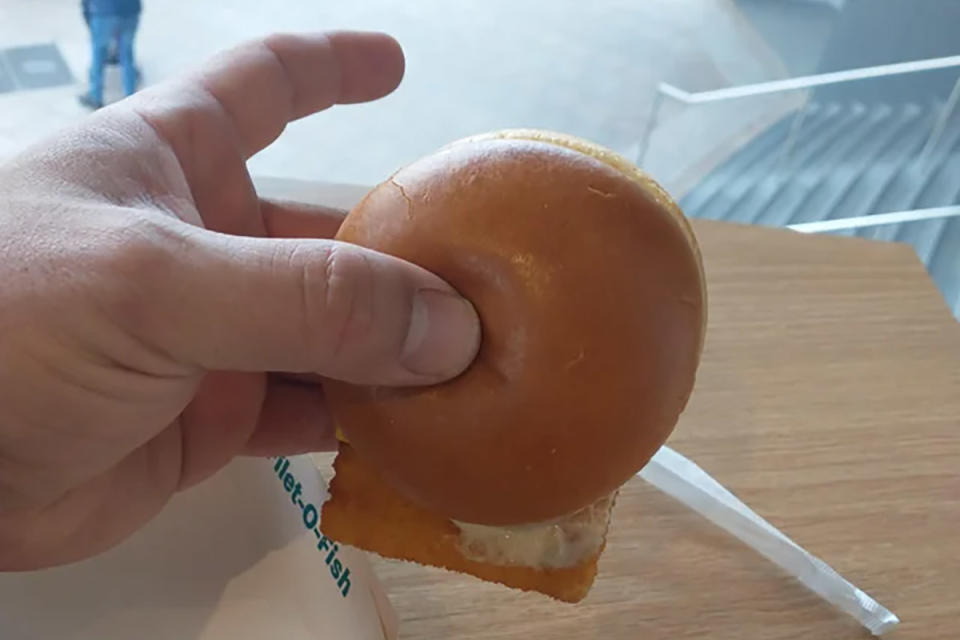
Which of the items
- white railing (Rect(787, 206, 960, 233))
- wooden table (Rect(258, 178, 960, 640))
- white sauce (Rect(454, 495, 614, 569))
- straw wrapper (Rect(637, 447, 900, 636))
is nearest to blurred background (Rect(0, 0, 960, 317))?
white railing (Rect(787, 206, 960, 233))

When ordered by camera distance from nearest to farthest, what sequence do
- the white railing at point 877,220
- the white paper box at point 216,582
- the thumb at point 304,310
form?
the thumb at point 304,310 < the white paper box at point 216,582 < the white railing at point 877,220

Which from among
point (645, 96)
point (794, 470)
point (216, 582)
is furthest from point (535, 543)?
point (645, 96)

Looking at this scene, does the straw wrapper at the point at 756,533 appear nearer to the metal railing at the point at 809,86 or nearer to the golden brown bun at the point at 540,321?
the golden brown bun at the point at 540,321

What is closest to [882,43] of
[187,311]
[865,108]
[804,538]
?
[865,108]

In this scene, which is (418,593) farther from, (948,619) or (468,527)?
(948,619)

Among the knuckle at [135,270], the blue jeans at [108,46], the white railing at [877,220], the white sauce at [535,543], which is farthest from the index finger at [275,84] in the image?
the blue jeans at [108,46]

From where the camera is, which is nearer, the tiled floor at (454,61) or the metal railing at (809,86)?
the metal railing at (809,86)

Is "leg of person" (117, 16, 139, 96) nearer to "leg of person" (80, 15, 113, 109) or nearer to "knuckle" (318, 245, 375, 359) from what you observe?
"leg of person" (80, 15, 113, 109)

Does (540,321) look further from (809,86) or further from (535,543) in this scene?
(809,86)
